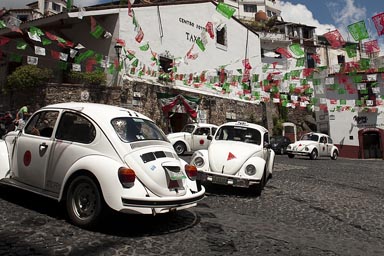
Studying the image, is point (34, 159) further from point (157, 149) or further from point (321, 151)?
point (321, 151)

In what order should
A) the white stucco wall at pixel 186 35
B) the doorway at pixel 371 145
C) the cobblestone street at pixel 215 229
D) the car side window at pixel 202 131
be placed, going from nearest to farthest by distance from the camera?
the cobblestone street at pixel 215 229
the car side window at pixel 202 131
the white stucco wall at pixel 186 35
the doorway at pixel 371 145

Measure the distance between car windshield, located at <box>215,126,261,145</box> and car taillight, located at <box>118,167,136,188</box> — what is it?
202 inches

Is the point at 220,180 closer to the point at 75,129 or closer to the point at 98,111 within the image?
the point at 98,111

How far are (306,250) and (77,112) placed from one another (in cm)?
378

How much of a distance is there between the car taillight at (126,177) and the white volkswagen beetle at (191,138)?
483 inches

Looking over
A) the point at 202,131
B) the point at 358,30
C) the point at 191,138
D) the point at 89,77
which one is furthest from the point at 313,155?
the point at 89,77

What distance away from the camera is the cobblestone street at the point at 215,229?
4.20m

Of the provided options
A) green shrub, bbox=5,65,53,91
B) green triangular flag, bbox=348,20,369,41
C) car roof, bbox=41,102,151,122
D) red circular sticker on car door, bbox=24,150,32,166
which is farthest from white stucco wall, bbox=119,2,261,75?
red circular sticker on car door, bbox=24,150,32,166

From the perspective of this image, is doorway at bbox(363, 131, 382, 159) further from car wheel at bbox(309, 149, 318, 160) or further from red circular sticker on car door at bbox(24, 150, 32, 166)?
red circular sticker on car door at bbox(24, 150, 32, 166)

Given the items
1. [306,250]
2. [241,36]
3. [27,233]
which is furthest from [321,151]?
[27,233]

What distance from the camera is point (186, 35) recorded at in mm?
23422

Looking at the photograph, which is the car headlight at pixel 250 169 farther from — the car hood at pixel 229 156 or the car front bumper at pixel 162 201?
the car front bumper at pixel 162 201

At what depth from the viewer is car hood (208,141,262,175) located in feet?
25.8

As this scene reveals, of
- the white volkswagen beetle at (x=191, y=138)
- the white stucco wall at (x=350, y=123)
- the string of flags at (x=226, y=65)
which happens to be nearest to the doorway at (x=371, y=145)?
the white stucco wall at (x=350, y=123)
